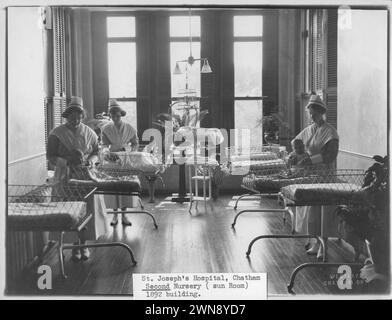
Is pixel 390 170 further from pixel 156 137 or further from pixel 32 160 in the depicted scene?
pixel 32 160

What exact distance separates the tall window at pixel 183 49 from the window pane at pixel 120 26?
272 mm

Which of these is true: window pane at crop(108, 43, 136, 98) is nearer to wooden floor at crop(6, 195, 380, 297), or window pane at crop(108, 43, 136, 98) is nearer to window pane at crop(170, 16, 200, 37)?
window pane at crop(170, 16, 200, 37)

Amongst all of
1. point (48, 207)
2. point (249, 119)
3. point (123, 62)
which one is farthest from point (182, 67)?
point (48, 207)

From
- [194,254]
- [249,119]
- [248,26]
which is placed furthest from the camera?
[249,119]

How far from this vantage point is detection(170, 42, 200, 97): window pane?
4098 mm

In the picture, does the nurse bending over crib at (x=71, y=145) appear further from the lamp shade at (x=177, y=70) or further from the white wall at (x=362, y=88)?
the white wall at (x=362, y=88)

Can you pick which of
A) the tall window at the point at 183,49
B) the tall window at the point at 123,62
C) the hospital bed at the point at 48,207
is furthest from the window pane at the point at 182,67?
the hospital bed at the point at 48,207

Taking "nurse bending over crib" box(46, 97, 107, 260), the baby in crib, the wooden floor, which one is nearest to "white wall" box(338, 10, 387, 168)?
the baby in crib

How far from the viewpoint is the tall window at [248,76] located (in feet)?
14.1

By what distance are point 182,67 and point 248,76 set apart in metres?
0.49

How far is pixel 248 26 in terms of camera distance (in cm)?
427
